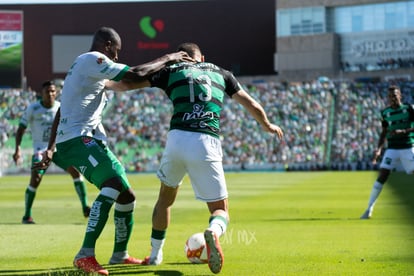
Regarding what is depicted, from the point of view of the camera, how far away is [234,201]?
75.8ft

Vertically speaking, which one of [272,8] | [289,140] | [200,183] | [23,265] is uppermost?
[272,8]

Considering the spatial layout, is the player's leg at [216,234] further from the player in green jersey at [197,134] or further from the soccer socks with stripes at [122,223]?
the soccer socks with stripes at [122,223]

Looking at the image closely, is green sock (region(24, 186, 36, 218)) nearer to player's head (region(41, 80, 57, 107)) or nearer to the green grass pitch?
the green grass pitch

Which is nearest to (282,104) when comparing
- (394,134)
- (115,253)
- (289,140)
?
(289,140)

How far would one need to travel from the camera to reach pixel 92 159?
8500mm

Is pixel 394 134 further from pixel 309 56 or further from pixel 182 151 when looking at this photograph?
pixel 309 56

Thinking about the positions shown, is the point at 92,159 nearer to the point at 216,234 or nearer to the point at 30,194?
the point at 216,234

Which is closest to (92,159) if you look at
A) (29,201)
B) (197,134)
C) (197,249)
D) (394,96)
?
(197,134)

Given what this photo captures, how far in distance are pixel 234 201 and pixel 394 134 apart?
777 cm

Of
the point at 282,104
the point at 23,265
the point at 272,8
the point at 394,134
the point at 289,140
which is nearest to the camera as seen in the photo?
the point at 23,265

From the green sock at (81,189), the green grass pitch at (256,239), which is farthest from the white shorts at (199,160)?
the green sock at (81,189)

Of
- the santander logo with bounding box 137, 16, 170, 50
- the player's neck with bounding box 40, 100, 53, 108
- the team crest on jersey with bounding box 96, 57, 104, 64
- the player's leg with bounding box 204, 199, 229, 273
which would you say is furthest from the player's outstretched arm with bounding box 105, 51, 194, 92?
the santander logo with bounding box 137, 16, 170, 50

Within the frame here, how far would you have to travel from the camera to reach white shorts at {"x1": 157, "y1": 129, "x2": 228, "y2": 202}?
26.0 ft

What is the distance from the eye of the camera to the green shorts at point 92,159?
27.8 ft
